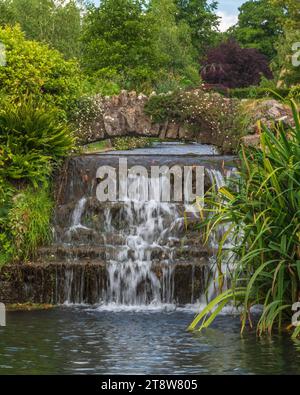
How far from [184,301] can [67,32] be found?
43.5 meters

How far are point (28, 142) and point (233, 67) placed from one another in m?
40.7

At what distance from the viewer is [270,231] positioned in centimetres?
1256

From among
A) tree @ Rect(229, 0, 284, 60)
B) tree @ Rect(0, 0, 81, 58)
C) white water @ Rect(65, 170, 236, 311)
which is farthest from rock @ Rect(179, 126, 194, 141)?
tree @ Rect(229, 0, 284, 60)

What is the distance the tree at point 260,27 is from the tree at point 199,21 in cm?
189

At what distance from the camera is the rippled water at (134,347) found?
36.1 ft

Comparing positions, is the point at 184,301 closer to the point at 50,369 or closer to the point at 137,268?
the point at 137,268

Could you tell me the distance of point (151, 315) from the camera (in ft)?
50.9

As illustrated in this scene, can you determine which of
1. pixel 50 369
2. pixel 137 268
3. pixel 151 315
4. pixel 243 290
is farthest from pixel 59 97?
pixel 50 369

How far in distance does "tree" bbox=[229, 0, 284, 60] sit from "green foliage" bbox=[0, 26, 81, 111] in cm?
5019

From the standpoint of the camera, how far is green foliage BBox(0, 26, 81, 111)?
66.4 ft

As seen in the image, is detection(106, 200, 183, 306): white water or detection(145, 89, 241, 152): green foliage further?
detection(145, 89, 241, 152): green foliage

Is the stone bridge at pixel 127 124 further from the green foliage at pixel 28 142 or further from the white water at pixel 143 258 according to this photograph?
the white water at pixel 143 258

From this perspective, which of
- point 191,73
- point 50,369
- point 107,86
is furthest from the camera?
point 191,73

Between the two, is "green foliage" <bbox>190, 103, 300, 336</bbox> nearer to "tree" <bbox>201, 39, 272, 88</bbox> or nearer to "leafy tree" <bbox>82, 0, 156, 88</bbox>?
"leafy tree" <bbox>82, 0, 156, 88</bbox>
